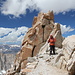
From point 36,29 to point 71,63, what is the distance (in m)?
31.4

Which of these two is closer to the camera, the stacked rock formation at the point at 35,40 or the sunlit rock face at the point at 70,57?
the sunlit rock face at the point at 70,57

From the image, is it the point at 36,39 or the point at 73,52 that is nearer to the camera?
the point at 73,52

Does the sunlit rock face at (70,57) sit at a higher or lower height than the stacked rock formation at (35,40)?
lower

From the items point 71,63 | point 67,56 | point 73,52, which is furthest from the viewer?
point 67,56

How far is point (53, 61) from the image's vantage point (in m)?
24.1

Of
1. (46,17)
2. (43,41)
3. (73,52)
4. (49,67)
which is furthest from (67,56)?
(46,17)

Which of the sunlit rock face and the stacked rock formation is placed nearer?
the sunlit rock face

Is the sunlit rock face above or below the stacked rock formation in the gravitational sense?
below

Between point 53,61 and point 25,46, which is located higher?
point 25,46

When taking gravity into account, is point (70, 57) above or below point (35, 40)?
below

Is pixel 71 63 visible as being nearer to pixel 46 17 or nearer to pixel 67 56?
pixel 67 56

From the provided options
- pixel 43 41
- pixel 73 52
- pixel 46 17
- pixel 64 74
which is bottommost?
pixel 64 74

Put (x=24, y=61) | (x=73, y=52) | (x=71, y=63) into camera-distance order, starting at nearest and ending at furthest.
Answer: (x=71, y=63) → (x=73, y=52) → (x=24, y=61)

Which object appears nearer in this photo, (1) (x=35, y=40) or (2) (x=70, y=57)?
(2) (x=70, y=57)
